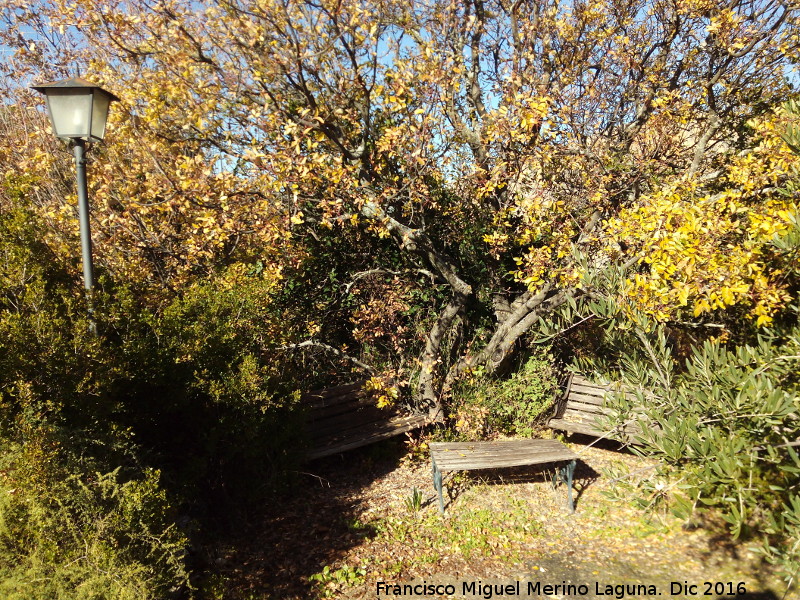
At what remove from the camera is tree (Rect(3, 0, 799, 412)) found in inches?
209

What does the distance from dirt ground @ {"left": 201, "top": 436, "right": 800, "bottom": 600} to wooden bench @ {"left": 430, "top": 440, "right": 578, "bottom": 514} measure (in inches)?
13.4

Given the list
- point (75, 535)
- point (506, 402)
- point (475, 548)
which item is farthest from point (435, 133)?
point (75, 535)

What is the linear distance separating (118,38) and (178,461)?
428 cm

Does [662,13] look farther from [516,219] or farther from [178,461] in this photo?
[178,461]

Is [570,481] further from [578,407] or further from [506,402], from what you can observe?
[578,407]

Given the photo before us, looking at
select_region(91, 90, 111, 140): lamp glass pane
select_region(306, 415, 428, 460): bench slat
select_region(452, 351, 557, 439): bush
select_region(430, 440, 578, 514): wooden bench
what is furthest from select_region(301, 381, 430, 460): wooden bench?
select_region(91, 90, 111, 140): lamp glass pane

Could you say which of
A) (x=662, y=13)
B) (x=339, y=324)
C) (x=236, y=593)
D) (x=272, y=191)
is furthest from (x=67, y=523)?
(x=662, y=13)

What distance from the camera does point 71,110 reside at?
4059 mm

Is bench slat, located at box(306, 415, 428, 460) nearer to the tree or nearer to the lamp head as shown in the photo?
the tree

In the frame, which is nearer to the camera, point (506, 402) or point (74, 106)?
point (74, 106)

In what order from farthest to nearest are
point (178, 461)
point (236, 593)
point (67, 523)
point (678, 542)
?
point (678, 542) → point (178, 461) → point (236, 593) → point (67, 523)

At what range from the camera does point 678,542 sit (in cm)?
488

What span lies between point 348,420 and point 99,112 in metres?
4.00

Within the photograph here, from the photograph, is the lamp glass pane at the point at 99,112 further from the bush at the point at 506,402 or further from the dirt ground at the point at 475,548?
the bush at the point at 506,402
